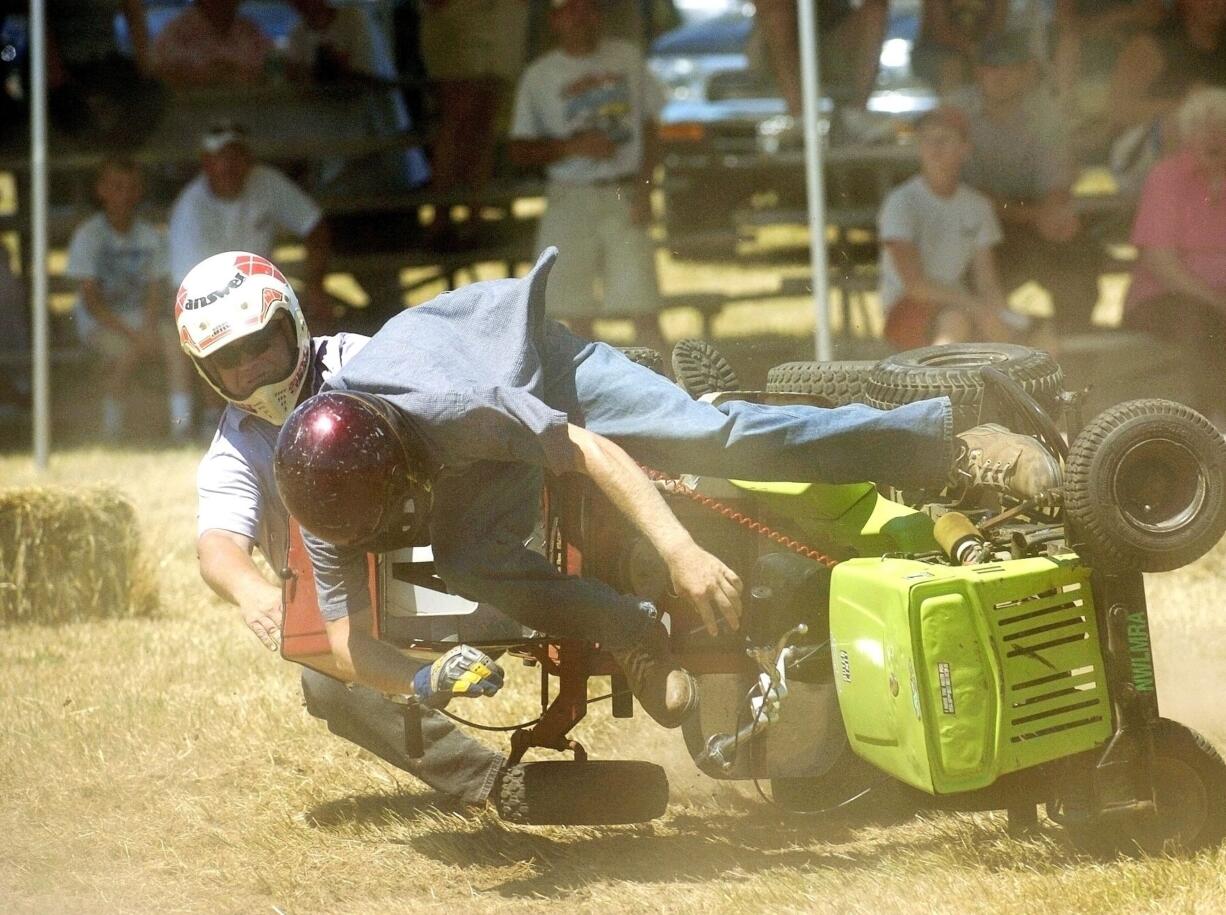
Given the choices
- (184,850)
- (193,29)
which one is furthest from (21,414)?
(184,850)

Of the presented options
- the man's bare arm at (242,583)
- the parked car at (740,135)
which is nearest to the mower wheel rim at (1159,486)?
the man's bare arm at (242,583)

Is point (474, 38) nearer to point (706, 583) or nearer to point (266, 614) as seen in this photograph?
point (266, 614)

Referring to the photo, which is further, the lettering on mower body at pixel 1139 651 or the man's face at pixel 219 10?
the man's face at pixel 219 10

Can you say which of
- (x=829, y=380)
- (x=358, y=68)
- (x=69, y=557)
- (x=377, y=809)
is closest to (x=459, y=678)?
(x=377, y=809)

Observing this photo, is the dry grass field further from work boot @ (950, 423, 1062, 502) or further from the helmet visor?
the helmet visor

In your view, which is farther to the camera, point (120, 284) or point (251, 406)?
point (120, 284)

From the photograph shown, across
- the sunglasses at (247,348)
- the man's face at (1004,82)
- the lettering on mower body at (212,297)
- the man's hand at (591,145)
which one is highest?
the man's face at (1004,82)

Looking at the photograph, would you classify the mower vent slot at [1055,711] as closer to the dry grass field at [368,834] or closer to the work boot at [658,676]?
the dry grass field at [368,834]

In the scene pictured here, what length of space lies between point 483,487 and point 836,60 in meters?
8.01

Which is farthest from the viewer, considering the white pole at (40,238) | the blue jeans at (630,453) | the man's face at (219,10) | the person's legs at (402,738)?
the man's face at (219,10)

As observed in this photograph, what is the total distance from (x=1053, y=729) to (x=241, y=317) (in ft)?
6.82

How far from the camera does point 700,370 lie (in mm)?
4754

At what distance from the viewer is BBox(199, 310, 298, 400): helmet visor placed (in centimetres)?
412

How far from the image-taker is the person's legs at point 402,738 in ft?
15.2
